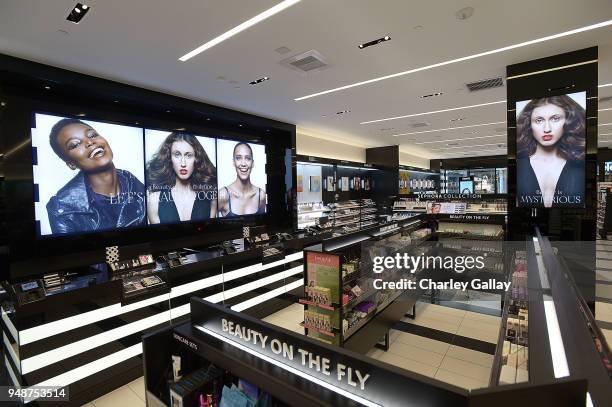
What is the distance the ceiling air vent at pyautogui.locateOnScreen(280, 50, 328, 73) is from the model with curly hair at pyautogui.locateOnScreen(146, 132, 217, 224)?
7.58 feet

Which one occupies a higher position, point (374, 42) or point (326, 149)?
point (374, 42)

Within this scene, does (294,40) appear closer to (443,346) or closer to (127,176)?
(127,176)

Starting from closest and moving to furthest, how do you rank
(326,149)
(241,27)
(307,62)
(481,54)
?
(241,27)
(481,54)
(307,62)
(326,149)

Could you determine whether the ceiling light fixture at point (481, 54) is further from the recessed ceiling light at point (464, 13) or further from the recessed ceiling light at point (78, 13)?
the recessed ceiling light at point (78, 13)

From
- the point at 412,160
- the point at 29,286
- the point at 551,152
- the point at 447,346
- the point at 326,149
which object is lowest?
the point at 447,346

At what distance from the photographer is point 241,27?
9.40ft

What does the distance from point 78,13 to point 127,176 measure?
2232 millimetres

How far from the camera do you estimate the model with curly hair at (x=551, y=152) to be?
358 cm

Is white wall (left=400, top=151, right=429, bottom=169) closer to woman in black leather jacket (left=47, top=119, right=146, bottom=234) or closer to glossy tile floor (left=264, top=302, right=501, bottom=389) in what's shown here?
glossy tile floor (left=264, top=302, right=501, bottom=389)

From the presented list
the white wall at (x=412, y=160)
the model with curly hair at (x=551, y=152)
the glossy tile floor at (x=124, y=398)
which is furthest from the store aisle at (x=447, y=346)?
the white wall at (x=412, y=160)

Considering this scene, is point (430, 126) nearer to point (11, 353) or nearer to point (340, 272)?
point (340, 272)

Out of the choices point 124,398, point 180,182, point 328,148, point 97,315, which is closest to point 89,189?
point 180,182

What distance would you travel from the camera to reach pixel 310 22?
9.12ft

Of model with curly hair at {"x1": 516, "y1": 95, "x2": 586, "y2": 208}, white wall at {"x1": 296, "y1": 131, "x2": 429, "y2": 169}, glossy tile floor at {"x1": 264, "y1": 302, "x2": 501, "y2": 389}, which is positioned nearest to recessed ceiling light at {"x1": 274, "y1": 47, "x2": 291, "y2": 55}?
model with curly hair at {"x1": 516, "y1": 95, "x2": 586, "y2": 208}
